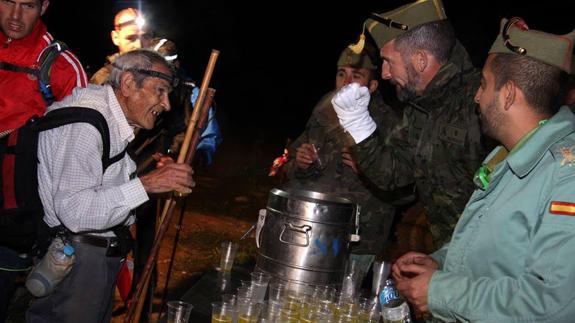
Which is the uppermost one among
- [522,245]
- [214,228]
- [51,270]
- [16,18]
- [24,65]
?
[16,18]

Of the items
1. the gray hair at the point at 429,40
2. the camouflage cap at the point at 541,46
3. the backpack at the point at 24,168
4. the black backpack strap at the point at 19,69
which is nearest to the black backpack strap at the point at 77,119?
the backpack at the point at 24,168

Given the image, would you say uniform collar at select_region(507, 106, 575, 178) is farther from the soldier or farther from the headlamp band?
the soldier

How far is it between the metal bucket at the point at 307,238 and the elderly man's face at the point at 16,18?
2.31 m

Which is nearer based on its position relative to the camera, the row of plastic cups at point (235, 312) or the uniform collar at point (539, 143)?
the uniform collar at point (539, 143)

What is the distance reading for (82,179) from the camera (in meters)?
3.47

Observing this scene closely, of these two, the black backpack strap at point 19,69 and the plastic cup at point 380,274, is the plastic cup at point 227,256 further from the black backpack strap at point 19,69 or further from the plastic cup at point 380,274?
the black backpack strap at point 19,69

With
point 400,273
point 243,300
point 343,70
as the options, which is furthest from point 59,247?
point 343,70

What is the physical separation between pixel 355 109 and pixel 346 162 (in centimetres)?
176

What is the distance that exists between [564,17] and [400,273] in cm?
2133

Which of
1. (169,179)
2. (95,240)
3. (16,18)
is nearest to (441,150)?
(169,179)

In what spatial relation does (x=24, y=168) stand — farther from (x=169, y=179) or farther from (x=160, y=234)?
(x=160, y=234)

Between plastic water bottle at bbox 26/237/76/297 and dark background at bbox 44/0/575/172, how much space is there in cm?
1948

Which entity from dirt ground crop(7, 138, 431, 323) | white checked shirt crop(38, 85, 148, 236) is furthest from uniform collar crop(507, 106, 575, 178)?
dirt ground crop(7, 138, 431, 323)

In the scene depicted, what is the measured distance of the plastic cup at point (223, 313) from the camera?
9.29ft
